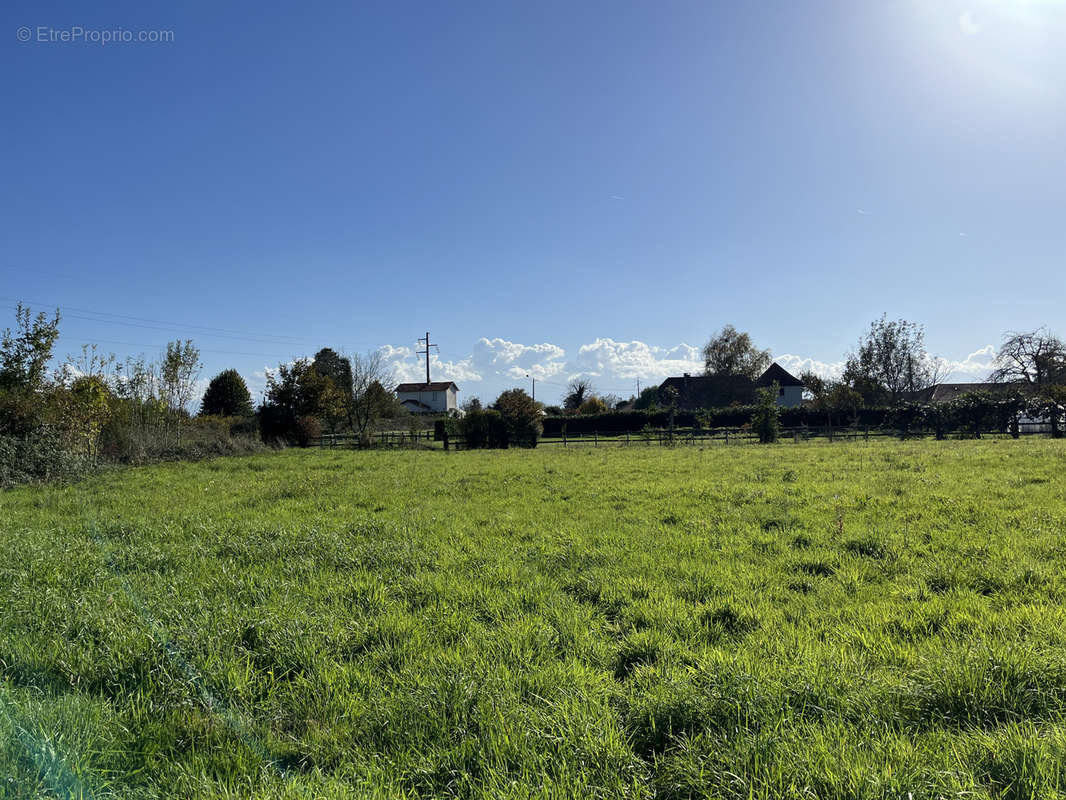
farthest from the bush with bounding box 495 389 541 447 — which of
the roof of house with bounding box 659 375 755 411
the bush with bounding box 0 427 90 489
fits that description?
the roof of house with bounding box 659 375 755 411

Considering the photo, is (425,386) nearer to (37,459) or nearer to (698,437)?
(698,437)

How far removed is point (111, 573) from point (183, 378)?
2230 cm

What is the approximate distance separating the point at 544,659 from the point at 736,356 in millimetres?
67653

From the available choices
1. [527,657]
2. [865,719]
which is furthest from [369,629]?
[865,719]

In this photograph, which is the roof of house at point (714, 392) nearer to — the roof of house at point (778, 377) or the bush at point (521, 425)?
the roof of house at point (778, 377)

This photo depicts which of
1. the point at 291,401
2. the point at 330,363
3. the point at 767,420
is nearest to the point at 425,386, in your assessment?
the point at 330,363

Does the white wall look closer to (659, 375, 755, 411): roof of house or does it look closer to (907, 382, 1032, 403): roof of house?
(659, 375, 755, 411): roof of house

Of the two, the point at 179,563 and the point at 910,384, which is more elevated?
the point at 910,384

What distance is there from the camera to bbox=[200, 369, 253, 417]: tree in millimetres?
46156

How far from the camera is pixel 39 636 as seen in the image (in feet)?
11.8

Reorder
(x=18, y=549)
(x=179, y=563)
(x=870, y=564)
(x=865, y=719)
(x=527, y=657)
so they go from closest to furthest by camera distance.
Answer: (x=865, y=719), (x=527, y=657), (x=870, y=564), (x=179, y=563), (x=18, y=549)

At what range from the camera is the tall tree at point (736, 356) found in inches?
2573

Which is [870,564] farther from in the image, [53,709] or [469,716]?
[53,709]

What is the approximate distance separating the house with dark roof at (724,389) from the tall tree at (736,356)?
1.69m
